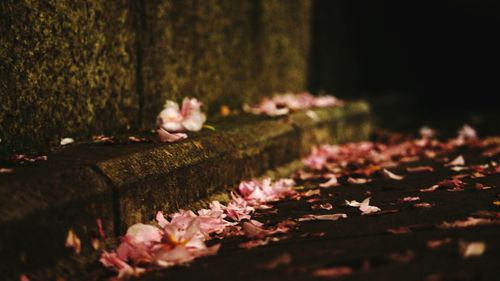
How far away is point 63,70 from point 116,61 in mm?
501

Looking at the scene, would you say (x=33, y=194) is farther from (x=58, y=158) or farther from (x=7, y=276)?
(x=58, y=158)

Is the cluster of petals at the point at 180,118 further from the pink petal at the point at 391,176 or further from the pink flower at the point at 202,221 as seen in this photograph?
the pink petal at the point at 391,176

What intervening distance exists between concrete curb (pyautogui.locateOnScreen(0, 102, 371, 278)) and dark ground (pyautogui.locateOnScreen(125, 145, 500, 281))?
1.08 ft

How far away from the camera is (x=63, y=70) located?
3223 mm

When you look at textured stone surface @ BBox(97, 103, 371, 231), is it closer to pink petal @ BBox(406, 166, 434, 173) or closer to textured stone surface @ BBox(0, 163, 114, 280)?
textured stone surface @ BBox(0, 163, 114, 280)

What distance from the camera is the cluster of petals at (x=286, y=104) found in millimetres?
5391

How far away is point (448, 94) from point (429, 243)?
9442mm

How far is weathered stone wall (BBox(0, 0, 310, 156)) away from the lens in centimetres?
294

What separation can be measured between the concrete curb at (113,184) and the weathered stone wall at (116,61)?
263 mm

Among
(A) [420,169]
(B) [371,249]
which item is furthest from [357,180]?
(B) [371,249]

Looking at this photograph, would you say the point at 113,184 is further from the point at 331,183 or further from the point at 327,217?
the point at 331,183

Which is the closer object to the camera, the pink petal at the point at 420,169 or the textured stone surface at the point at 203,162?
the textured stone surface at the point at 203,162

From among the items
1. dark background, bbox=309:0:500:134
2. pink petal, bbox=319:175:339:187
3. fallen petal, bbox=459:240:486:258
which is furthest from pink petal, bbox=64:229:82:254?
dark background, bbox=309:0:500:134

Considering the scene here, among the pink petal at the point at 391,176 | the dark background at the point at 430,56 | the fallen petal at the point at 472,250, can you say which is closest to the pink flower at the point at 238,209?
the pink petal at the point at 391,176
